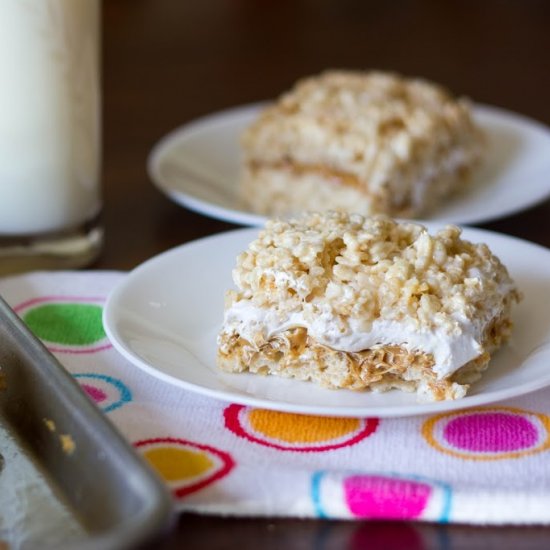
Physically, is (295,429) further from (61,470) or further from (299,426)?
(61,470)

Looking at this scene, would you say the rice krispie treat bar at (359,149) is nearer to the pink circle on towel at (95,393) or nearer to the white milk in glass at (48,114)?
the white milk in glass at (48,114)

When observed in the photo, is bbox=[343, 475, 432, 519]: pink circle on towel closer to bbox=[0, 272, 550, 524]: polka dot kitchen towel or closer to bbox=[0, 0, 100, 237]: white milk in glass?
bbox=[0, 272, 550, 524]: polka dot kitchen towel

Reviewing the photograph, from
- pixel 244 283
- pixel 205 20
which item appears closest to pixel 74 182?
pixel 244 283

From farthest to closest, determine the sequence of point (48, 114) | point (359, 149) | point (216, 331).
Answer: point (359, 149) < point (48, 114) < point (216, 331)

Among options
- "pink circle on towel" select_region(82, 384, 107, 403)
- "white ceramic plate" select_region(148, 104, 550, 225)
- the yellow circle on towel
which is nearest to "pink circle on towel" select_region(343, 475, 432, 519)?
the yellow circle on towel

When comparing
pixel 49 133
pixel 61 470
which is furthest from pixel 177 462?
pixel 49 133

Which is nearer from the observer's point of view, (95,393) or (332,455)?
(332,455)
